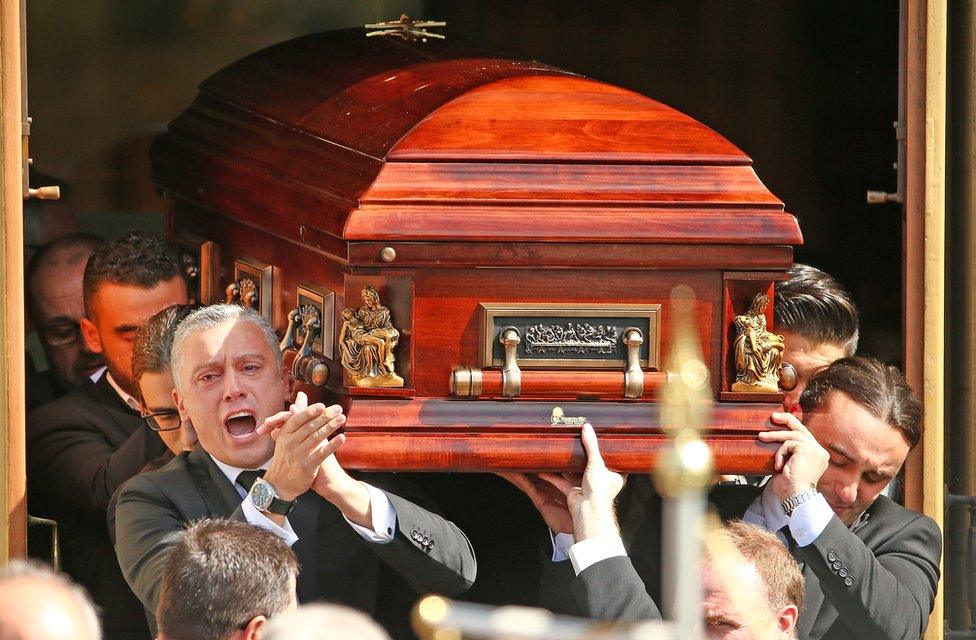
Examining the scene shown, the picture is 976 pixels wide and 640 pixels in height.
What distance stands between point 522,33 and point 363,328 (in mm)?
2438

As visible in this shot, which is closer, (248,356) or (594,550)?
(594,550)

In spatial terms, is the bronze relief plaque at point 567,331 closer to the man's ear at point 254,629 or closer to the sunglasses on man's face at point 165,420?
the sunglasses on man's face at point 165,420

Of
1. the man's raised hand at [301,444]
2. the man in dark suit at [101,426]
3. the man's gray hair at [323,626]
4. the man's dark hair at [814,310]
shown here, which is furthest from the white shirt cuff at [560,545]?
the man's gray hair at [323,626]

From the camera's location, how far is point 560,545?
3.83 meters

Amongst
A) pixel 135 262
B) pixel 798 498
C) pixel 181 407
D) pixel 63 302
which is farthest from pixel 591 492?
pixel 63 302

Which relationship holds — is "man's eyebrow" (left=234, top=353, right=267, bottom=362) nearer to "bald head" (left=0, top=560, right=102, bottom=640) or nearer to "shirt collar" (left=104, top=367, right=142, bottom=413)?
"shirt collar" (left=104, top=367, right=142, bottom=413)

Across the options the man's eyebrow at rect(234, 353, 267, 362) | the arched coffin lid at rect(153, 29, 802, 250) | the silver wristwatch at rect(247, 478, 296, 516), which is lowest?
the silver wristwatch at rect(247, 478, 296, 516)

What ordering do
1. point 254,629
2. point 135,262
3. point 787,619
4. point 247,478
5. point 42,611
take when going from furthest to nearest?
point 135,262, point 247,478, point 787,619, point 254,629, point 42,611

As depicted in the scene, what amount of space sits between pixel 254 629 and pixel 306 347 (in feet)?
3.19

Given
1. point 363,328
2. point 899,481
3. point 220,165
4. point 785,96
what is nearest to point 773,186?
point 785,96

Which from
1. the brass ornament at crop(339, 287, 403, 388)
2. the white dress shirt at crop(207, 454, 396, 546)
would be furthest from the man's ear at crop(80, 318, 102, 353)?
the brass ornament at crop(339, 287, 403, 388)

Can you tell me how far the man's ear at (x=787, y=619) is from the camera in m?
3.45

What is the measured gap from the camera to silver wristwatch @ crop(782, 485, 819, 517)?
367 centimetres

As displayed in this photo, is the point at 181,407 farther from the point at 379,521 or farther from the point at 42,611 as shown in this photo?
the point at 42,611
